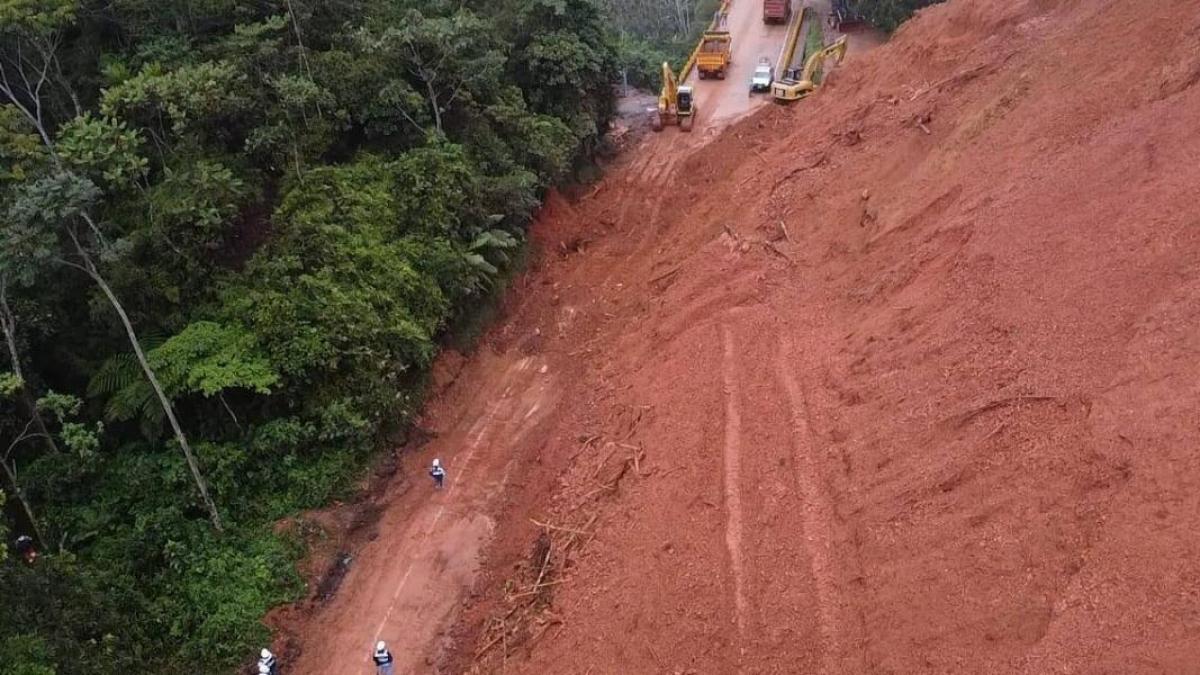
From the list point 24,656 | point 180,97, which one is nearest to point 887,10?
point 180,97

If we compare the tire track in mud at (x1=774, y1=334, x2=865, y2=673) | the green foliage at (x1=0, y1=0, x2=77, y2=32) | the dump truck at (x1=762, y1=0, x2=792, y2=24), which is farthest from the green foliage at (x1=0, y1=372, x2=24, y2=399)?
the dump truck at (x1=762, y1=0, x2=792, y2=24)

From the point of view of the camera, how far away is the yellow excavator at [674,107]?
3325 cm

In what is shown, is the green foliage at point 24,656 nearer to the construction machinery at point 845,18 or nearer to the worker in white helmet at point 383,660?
the worker in white helmet at point 383,660

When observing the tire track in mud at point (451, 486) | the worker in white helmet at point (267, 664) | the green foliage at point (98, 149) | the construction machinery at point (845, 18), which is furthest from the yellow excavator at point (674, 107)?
the worker in white helmet at point (267, 664)

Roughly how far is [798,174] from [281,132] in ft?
49.9

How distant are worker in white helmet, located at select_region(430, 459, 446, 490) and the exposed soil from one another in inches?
9.2

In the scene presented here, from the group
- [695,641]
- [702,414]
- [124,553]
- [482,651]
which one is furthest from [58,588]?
[702,414]

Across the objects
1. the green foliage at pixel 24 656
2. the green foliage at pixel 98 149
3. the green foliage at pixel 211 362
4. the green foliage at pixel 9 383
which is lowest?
the green foliage at pixel 24 656

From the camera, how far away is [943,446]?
Result: 1463cm

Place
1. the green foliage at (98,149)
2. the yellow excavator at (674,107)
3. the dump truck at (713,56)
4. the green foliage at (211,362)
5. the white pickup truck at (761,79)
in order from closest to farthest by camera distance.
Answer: the green foliage at (98,149)
the green foliage at (211,362)
the yellow excavator at (674,107)
the white pickup truck at (761,79)
the dump truck at (713,56)

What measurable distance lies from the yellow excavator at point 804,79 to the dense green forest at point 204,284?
12814 millimetres

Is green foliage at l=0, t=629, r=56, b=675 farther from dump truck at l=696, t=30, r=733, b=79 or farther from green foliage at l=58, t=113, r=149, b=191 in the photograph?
dump truck at l=696, t=30, r=733, b=79

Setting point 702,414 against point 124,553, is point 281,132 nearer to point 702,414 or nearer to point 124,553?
point 124,553

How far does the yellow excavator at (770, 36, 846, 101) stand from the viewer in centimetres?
3300
